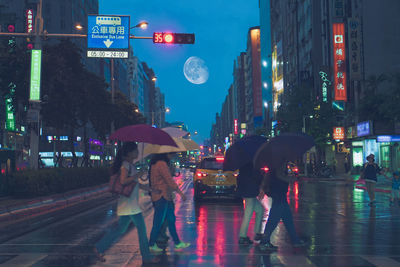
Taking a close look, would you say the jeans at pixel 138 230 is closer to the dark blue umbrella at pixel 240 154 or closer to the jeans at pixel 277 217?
the jeans at pixel 277 217

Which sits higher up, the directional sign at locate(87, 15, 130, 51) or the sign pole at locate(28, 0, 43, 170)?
the directional sign at locate(87, 15, 130, 51)

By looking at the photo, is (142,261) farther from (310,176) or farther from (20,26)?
(20,26)

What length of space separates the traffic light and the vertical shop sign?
34.5 metres

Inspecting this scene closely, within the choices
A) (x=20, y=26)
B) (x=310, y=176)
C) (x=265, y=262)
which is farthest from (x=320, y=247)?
(x=20, y=26)

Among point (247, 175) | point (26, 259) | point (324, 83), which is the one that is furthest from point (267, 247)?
point (324, 83)

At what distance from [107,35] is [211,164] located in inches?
285

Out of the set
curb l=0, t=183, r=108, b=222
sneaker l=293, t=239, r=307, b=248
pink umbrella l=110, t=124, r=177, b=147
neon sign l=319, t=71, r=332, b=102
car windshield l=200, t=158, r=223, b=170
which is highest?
neon sign l=319, t=71, r=332, b=102

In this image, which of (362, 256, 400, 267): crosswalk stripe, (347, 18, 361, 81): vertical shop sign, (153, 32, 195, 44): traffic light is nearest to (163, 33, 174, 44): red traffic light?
(153, 32, 195, 44): traffic light

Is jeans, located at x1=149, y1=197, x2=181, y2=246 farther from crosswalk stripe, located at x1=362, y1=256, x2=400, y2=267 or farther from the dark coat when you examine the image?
crosswalk stripe, located at x1=362, y1=256, x2=400, y2=267

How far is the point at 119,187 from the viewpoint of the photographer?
8148mm

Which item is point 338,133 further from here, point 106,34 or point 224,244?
point 224,244

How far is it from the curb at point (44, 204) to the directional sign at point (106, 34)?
21.0 feet

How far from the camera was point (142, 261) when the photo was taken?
859 cm

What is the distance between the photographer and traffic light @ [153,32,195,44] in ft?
64.8
